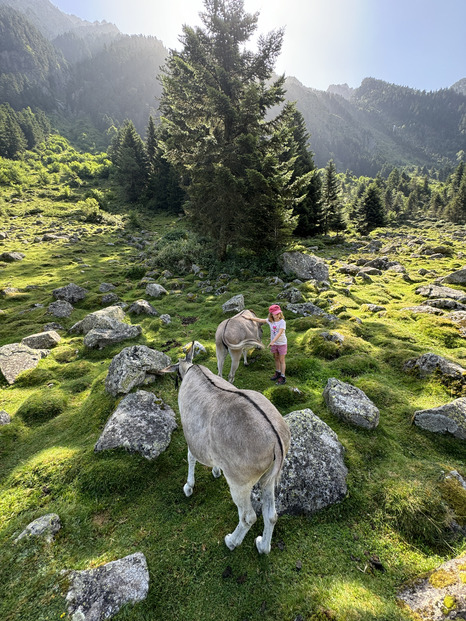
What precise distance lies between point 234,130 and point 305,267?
14.3 meters

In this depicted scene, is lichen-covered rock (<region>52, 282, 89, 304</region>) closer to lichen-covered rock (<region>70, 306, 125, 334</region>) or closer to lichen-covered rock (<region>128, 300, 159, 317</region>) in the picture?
lichen-covered rock (<region>70, 306, 125, 334</region>)

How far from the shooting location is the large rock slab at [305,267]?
72.2 feet

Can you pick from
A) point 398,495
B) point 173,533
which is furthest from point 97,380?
point 398,495

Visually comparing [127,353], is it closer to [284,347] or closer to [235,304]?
[284,347]

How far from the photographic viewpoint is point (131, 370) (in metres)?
8.59

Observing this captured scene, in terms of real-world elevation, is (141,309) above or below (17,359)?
above

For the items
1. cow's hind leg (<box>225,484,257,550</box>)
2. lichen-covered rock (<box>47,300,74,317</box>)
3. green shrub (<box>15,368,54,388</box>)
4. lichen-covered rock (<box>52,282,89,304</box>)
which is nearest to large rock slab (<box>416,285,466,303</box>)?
cow's hind leg (<box>225,484,257,550</box>)

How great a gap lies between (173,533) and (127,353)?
5.50 m

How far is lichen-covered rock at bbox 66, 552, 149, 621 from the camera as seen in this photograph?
390 cm

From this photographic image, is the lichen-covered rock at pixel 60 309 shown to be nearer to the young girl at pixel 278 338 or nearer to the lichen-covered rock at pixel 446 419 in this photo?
the young girl at pixel 278 338

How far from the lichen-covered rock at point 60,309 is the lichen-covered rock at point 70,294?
144 centimetres

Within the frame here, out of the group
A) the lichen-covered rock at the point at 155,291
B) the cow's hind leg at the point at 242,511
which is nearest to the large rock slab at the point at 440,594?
the cow's hind leg at the point at 242,511

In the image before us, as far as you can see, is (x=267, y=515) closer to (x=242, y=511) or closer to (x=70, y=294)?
(x=242, y=511)

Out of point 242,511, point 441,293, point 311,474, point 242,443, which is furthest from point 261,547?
point 441,293
